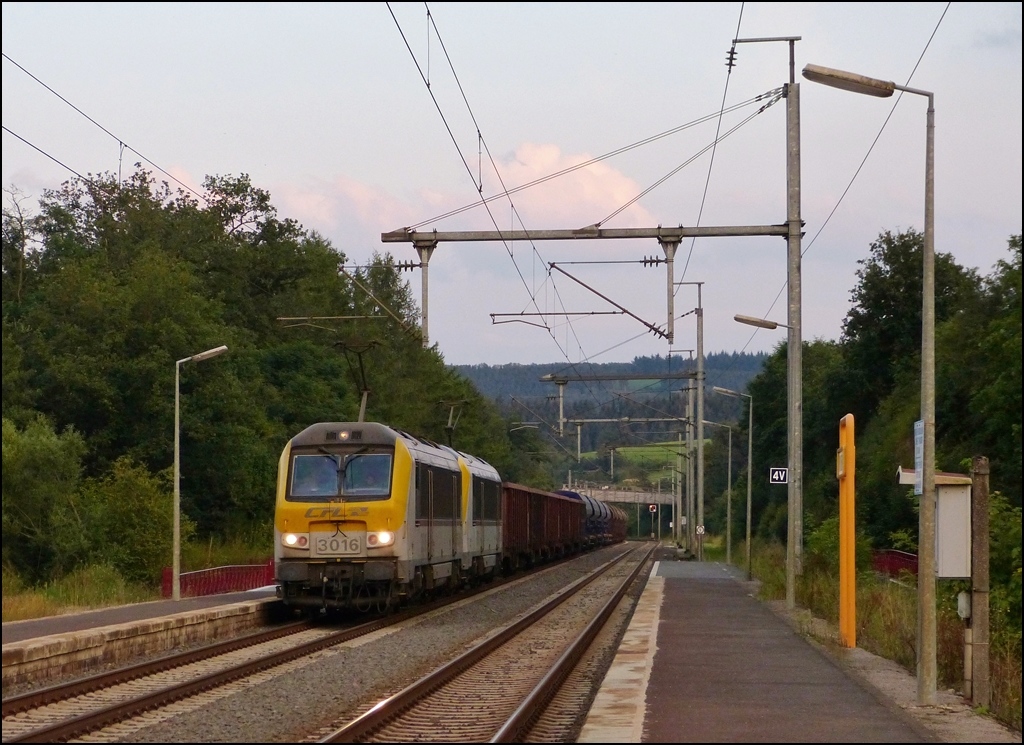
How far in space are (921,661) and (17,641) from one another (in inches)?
386

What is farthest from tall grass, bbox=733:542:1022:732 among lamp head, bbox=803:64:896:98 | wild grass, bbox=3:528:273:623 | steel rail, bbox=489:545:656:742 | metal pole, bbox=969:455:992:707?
wild grass, bbox=3:528:273:623

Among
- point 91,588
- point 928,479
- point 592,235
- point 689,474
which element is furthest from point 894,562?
point 689,474

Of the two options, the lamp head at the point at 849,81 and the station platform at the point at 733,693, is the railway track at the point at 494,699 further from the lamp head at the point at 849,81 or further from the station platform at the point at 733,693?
the lamp head at the point at 849,81

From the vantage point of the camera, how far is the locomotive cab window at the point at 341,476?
21.3 m

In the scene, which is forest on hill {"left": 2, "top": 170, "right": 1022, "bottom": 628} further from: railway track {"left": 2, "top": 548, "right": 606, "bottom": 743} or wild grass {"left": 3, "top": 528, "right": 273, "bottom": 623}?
railway track {"left": 2, "top": 548, "right": 606, "bottom": 743}

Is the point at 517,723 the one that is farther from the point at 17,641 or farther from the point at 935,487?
the point at 17,641

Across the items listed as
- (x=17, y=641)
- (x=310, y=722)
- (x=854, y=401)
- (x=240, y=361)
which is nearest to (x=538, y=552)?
(x=240, y=361)

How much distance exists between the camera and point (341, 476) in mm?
21484

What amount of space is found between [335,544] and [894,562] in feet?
54.7

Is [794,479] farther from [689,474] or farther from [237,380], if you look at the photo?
[689,474]

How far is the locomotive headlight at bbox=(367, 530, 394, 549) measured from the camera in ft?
68.9

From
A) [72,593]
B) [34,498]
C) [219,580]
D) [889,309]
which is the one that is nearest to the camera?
[72,593]

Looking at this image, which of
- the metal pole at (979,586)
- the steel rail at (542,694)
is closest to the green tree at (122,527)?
the steel rail at (542,694)

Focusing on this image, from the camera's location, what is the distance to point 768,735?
33.1ft
